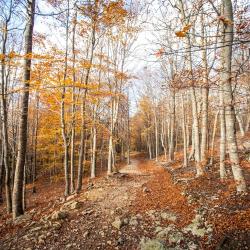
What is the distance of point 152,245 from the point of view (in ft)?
14.0

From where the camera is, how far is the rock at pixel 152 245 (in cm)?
419

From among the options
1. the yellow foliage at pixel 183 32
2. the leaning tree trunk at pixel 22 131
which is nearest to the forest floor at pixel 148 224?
the leaning tree trunk at pixel 22 131

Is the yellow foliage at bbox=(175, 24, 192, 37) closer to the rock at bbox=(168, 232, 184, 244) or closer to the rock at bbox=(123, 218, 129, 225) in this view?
the rock at bbox=(168, 232, 184, 244)

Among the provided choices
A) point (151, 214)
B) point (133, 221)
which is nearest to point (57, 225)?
point (133, 221)

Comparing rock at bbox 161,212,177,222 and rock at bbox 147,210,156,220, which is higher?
rock at bbox 161,212,177,222

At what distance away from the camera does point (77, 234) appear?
4984 mm

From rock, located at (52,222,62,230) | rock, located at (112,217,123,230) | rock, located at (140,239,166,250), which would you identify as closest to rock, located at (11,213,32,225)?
rock, located at (52,222,62,230)

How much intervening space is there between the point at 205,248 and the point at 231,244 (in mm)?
497

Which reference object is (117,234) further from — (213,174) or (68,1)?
(68,1)

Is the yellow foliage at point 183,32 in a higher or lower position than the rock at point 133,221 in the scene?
higher

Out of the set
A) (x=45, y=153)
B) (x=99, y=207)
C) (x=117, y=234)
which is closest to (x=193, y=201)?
(x=117, y=234)

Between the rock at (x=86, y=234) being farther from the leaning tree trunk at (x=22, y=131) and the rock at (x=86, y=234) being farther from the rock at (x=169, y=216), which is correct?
the leaning tree trunk at (x=22, y=131)

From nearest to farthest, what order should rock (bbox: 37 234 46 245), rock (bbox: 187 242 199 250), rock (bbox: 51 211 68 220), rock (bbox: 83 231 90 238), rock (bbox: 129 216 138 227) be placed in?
rock (bbox: 187 242 199 250)
rock (bbox: 37 234 46 245)
rock (bbox: 83 231 90 238)
rock (bbox: 129 216 138 227)
rock (bbox: 51 211 68 220)

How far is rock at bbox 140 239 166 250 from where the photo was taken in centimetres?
419
